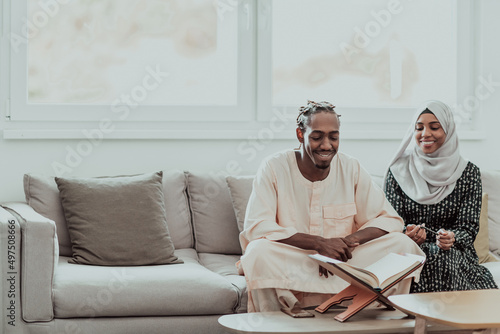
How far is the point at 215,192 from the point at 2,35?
1453 mm

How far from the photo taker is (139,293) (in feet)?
8.78

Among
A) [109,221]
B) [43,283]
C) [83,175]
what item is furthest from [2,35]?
[43,283]

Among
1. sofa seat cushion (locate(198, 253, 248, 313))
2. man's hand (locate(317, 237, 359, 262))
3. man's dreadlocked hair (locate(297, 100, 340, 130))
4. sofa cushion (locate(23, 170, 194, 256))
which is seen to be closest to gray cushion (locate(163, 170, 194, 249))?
sofa cushion (locate(23, 170, 194, 256))

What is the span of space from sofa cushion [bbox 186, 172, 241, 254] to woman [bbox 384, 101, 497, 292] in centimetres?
83

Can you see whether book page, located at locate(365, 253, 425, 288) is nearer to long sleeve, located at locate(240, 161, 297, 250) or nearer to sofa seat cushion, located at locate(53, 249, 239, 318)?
long sleeve, located at locate(240, 161, 297, 250)

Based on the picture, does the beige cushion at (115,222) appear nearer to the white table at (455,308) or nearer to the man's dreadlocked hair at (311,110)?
the man's dreadlocked hair at (311,110)

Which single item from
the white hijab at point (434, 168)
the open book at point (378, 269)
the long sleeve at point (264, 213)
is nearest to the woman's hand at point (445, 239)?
the white hijab at point (434, 168)

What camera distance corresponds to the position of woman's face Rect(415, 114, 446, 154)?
3.25m

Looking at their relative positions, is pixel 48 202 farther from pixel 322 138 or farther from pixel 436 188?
pixel 436 188

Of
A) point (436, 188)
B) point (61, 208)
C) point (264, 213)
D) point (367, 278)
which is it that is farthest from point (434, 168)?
point (61, 208)

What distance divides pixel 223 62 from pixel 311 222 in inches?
53.1

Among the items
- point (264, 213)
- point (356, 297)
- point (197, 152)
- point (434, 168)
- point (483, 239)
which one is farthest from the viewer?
point (197, 152)

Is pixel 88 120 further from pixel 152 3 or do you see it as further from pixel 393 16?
pixel 393 16

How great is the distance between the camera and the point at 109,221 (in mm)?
3113
